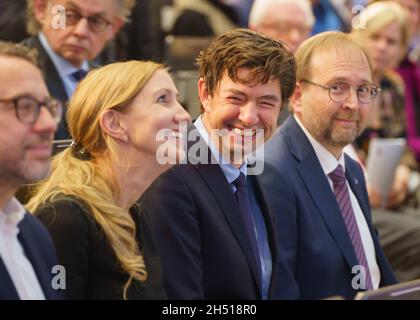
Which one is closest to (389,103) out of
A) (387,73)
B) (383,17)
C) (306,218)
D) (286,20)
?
(387,73)

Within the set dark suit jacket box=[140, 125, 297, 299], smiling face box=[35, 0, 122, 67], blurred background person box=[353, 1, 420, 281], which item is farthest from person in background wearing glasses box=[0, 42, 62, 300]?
blurred background person box=[353, 1, 420, 281]

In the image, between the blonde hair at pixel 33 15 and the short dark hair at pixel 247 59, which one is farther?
the blonde hair at pixel 33 15

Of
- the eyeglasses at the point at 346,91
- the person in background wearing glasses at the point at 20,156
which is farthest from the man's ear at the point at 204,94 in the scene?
the person in background wearing glasses at the point at 20,156

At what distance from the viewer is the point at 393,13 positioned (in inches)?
198

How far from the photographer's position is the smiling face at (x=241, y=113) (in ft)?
8.65

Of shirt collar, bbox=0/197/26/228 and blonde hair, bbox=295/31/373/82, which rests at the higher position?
blonde hair, bbox=295/31/373/82

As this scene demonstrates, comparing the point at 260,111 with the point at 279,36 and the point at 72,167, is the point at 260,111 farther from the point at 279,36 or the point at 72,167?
the point at 279,36

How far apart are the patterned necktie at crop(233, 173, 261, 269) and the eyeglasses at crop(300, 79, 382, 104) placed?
510 mm

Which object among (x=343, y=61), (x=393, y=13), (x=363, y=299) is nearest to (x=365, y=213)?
(x=343, y=61)

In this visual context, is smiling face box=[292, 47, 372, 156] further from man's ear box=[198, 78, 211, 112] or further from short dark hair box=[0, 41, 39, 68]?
short dark hair box=[0, 41, 39, 68]

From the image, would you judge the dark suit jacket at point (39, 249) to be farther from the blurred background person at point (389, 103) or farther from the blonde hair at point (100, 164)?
the blurred background person at point (389, 103)

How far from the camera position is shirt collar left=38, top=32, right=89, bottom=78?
339 cm

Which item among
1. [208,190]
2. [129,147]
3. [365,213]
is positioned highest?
[129,147]
